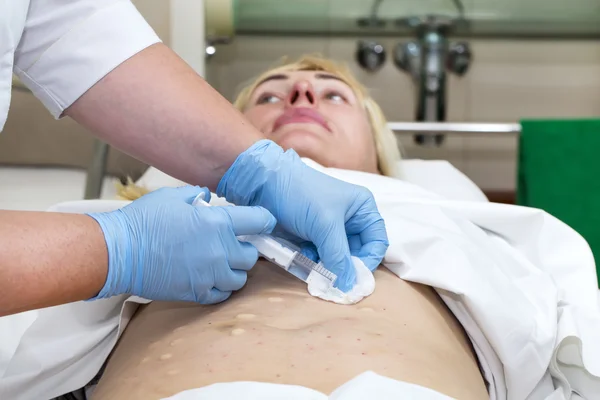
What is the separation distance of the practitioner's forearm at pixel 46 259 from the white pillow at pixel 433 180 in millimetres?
946

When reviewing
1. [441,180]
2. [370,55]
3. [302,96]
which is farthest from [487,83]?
[302,96]

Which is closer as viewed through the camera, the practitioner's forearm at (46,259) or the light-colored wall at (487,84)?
the practitioner's forearm at (46,259)

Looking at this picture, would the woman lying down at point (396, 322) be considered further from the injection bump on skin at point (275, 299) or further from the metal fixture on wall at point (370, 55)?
the metal fixture on wall at point (370, 55)

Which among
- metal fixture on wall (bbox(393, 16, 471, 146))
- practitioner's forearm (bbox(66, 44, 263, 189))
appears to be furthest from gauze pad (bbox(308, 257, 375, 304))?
metal fixture on wall (bbox(393, 16, 471, 146))

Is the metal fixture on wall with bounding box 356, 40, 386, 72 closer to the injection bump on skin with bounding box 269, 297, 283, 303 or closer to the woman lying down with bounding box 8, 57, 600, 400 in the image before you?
the woman lying down with bounding box 8, 57, 600, 400

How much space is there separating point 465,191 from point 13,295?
53.0 inches

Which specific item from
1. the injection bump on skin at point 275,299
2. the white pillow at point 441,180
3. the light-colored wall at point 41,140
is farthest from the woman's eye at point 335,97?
the light-colored wall at point 41,140

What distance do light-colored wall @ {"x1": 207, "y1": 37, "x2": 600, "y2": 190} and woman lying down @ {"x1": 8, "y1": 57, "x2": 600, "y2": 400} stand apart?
1.13m

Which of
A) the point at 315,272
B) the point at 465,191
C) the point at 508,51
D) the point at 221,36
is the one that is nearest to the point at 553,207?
the point at 465,191

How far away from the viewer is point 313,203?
100cm

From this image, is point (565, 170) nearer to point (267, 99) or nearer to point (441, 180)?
point (441, 180)

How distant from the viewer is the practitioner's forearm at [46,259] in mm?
730

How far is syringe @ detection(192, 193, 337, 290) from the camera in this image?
0.96 meters

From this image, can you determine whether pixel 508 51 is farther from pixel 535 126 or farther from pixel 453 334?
pixel 453 334
